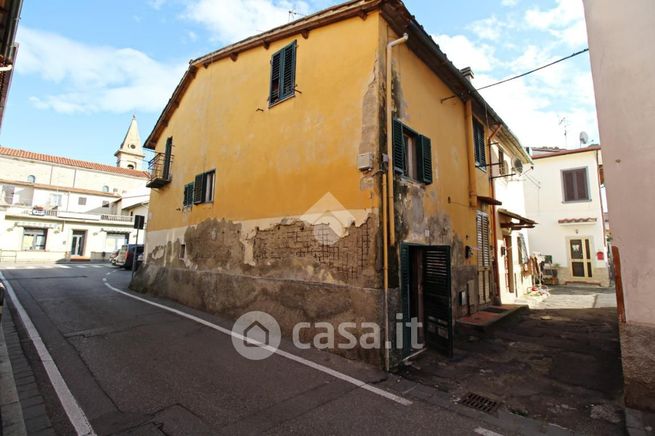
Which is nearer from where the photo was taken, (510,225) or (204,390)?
(204,390)

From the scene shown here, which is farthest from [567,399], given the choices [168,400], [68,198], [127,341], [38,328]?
[68,198]

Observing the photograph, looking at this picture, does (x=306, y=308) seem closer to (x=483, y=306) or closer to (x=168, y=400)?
(x=168, y=400)

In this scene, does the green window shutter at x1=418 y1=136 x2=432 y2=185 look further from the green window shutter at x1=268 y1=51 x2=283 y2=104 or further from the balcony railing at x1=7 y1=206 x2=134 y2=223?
the balcony railing at x1=7 y1=206 x2=134 y2=223

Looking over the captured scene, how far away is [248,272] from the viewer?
7.81 m

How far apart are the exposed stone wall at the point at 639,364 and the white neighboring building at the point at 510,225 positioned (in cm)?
711

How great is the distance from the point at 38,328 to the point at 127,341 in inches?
88.8

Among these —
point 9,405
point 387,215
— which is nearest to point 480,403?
point 387,215

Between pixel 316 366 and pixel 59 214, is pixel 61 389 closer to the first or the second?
pixel 316 366

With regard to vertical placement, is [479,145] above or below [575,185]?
below

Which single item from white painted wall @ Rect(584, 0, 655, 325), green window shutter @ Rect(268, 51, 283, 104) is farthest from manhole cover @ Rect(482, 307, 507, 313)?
green window shutter @ Rect(268, 51, 283, 104)

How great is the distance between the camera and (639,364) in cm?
392

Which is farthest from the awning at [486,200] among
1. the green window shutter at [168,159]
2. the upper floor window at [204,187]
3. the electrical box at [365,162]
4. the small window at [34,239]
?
the small window at [34,239]

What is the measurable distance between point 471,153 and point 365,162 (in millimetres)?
5255

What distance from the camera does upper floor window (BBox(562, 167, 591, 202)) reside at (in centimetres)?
1748
